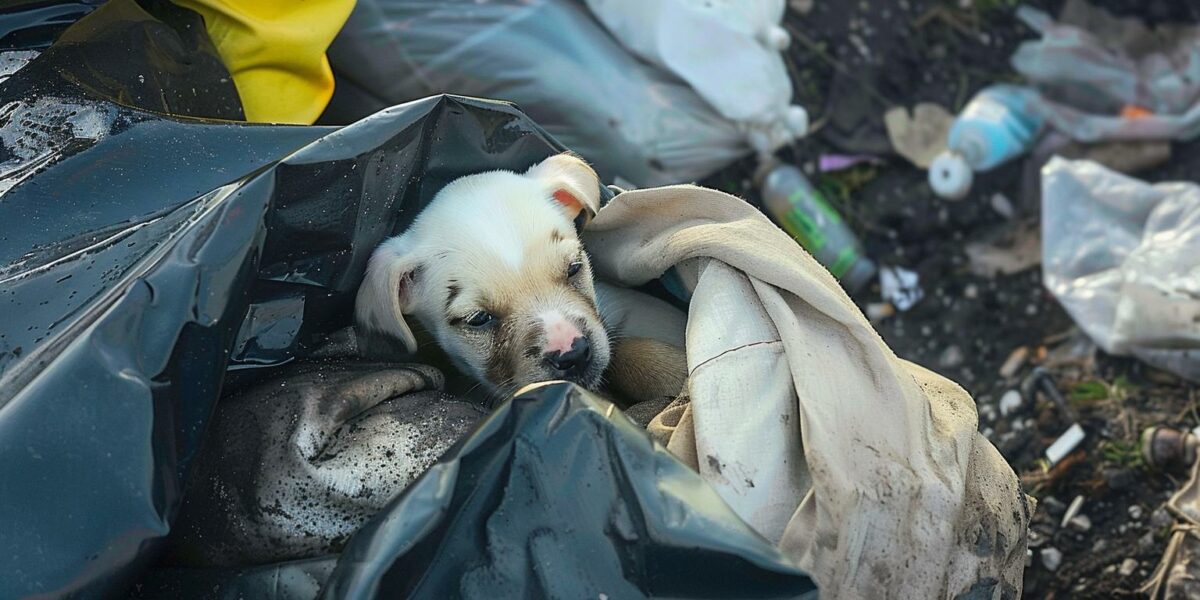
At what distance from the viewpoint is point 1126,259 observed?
3383mm

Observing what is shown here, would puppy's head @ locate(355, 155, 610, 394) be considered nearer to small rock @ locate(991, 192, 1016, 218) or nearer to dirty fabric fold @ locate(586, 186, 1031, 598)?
dirty fabric fold @ locate(586, 186, 1031, 598)

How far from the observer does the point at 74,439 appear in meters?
1.42

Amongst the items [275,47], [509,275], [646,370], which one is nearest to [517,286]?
[509,275]

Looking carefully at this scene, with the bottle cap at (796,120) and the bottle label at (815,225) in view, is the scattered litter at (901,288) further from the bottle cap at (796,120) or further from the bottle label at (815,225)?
the bottle cap at (796,120)

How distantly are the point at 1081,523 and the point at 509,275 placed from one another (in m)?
1.68

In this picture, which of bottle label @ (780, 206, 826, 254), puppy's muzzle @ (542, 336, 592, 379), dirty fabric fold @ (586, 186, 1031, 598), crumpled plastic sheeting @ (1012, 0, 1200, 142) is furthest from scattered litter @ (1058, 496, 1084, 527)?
crumpled plastic sheeting @ (1012, 0, 1200, 142)

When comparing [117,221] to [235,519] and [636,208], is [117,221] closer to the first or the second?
[235,519]

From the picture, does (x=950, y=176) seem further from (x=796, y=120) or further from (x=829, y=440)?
(x=829, y=440)

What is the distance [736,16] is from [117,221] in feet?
8.03

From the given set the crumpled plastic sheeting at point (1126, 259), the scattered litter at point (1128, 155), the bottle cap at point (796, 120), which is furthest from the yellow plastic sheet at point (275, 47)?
the scattered litter at point (1128, 155)

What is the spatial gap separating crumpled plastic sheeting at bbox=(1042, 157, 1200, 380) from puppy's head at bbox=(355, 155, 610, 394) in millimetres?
1788

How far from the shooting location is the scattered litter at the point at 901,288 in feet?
12.6

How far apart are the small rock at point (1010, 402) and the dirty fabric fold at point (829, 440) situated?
1.40 m

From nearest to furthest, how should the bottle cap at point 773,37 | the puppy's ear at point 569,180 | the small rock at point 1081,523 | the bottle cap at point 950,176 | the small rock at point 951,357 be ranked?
the puppy's ear at point 569,180 → the small rock at point 1081,523 → the small rock at point 951,357 → the bottle cap at point 773,37 → the bottle cap at point 950,176
